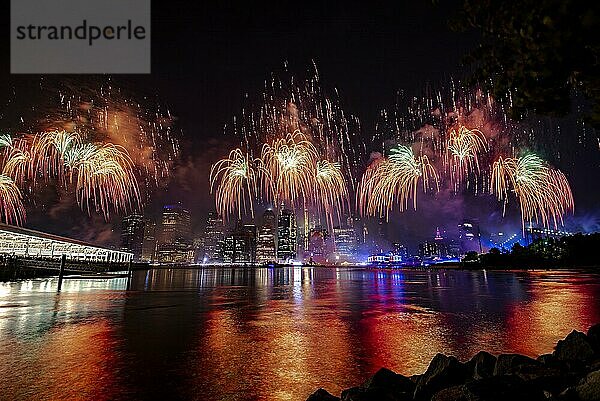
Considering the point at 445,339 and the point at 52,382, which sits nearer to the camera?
the point at 52,382

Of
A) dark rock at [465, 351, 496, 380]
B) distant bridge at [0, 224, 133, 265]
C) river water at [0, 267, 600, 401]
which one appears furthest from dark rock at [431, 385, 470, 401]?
distant bridge at [0, 224, 133, 265]

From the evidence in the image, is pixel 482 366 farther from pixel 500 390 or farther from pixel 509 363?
pixel 500 390

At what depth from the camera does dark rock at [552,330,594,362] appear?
9172mm

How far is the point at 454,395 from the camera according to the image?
6668mm

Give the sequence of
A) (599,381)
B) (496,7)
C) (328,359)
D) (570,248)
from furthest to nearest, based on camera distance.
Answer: (570,248), (328,359), (496,7), (599,381)

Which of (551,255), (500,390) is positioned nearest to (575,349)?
(500,390)

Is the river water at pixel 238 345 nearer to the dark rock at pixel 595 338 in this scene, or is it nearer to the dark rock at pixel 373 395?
the dark rock at pixel 373 395

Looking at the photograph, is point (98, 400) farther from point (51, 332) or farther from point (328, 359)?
point (51, 332)

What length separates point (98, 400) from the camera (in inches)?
352

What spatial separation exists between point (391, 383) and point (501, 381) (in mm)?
2241

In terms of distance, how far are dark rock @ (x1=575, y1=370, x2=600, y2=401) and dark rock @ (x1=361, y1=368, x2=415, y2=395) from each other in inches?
113

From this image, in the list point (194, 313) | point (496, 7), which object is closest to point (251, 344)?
point (194, 313)

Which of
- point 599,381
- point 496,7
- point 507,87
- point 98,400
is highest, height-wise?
point 496,7

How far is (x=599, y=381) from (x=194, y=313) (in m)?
20.5
